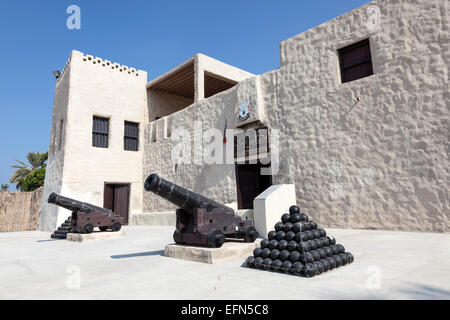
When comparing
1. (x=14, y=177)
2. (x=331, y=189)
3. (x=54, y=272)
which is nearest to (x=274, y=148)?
(x=331, y=189)

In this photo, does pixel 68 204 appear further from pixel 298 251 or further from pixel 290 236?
pixel 298 251

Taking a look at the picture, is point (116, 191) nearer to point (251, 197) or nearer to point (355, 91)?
point (251, 197)

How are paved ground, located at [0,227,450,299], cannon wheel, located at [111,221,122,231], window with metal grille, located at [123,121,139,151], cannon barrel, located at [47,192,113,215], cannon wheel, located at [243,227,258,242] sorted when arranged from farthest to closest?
window with metal grille, located at [123,121,139,151] < cannon wheel, located at [111,221,122,231] < cannon barrel, located at [47,192,113,215] < cannon wheel, located at [243,227,258,242] < paved ground, located at [0,227,450,299]

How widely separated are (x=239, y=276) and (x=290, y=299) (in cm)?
111

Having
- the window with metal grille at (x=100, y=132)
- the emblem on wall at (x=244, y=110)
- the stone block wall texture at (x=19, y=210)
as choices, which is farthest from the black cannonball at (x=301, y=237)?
the stone block wall texture at (x=19, y=210)

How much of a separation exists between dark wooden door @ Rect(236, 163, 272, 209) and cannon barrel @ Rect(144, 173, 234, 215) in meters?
5.95

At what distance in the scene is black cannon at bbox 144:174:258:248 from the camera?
4.79 meters

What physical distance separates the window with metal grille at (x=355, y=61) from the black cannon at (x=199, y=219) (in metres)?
5.86

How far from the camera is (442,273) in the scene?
11.3 feet

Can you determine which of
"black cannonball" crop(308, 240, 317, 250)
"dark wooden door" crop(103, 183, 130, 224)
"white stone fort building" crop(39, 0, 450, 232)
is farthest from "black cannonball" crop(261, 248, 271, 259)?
"dark wooden door" crop(103, 183, 130, 224)

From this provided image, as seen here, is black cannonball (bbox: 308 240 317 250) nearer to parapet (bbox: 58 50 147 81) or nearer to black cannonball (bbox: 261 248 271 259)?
black cannonball (bbox: 261 248 271 259)

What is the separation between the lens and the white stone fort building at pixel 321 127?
7.09 m

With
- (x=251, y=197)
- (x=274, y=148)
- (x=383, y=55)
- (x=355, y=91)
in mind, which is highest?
(x=383, y=55)

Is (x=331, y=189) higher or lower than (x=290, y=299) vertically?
higher
